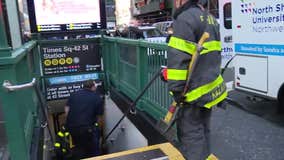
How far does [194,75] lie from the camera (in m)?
2.83

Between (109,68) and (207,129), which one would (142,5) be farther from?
(207,129)

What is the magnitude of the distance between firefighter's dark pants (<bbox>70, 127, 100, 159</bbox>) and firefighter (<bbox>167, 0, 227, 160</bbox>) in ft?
11.1

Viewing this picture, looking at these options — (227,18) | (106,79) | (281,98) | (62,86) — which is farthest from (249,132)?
(62,86)

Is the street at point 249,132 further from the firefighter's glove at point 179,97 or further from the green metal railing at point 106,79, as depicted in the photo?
the firefighter's glove at point 179,97

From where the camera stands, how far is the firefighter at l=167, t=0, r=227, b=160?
2.72 m

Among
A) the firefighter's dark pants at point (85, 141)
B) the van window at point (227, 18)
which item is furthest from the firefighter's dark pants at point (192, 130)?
the van window at point (227, 18)

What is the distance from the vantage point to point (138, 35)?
13.5 metres

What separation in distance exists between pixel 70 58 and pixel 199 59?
4.89m

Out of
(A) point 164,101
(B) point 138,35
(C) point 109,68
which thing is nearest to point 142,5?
(B) point 138,35

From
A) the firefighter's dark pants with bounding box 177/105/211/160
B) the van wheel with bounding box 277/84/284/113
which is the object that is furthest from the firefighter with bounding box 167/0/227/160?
the van wheel with bounding box 277/84/284/113

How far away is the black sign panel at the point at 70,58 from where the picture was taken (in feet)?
23.1

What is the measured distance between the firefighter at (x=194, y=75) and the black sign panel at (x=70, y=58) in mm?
4662

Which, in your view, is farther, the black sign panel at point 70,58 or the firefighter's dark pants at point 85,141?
the black sign panel at point 70,58

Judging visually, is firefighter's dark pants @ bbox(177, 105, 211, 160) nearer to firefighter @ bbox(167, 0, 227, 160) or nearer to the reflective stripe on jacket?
firefighter @ bbox(167, 0, 227, 160)
